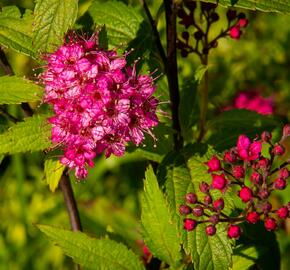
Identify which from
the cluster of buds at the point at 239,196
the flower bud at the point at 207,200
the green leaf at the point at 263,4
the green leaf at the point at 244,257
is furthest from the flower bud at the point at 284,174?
the green leaf at the point at 263,4

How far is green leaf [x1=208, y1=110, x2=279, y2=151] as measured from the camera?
2068 millimetres

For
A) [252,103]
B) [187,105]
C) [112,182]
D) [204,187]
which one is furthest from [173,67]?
[112,182]

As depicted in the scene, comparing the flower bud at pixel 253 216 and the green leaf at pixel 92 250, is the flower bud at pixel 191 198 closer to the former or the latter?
the flower bud at pixel 253 216

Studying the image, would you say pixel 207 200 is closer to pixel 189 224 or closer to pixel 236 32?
pixel 189 224

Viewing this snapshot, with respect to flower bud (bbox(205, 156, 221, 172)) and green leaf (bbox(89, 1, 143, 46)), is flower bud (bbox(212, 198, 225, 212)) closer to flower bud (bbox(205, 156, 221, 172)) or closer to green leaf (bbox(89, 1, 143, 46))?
flower bud (bbox(205, 156, 221, 172))

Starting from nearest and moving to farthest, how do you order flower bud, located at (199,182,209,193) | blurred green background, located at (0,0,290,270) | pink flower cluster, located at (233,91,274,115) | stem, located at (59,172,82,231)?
flower bud, located at (199,182,209,193) → stem, located at (59,172,82,231) → pink flower cluster, located at (233,91,274,115) → blurred green background, located at (0,0,290,270)

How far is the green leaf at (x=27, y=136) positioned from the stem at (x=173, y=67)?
0.40m

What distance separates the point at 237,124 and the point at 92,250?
70cm

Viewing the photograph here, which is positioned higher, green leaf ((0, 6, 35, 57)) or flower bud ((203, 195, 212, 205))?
green leaf ((0, 6, 35, 57))

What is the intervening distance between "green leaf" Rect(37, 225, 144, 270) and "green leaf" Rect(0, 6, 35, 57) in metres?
0.50

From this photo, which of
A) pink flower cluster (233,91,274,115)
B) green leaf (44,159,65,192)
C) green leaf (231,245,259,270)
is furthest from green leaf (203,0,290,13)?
pink flower cluster (233,91,274,115)

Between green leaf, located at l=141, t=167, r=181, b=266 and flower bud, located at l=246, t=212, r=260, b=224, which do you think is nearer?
flower bud, located at l=246, t=212, r=260, b=224

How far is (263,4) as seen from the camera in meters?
1.58

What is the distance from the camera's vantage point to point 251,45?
4328 millimetres
